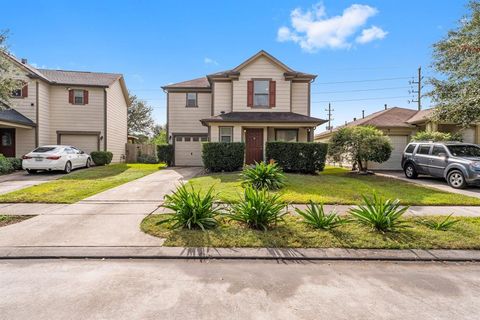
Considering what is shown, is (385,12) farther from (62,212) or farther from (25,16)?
(25,16)

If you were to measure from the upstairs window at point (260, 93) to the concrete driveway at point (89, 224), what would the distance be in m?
10.3

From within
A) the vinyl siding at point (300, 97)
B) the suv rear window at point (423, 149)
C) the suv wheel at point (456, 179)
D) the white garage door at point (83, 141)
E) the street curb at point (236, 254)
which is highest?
the vinyl siding at point (300, 97)

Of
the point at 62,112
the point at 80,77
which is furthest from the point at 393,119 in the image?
the point at 62,112

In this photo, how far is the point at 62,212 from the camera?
20.0ft

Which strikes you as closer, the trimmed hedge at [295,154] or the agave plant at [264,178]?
the agave plant at [264,178]

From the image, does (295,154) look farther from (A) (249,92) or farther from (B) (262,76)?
(B) (262,76)

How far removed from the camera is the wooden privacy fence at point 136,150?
23.1 metres

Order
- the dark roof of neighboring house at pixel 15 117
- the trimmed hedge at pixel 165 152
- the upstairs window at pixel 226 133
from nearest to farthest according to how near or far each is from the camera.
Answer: the dark roof of neighboring house at pixel 15 117
the upstairs window at pixel 226 133
the trimmed hedge at pixel 165 152

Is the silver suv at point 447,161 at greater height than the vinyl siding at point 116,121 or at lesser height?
lesser

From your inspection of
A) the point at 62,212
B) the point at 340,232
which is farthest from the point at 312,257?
the point at 62,212

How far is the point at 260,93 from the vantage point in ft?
53.3

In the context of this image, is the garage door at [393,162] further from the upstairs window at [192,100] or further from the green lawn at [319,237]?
the upstairs window at [192,100]

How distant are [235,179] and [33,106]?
15.4 metres

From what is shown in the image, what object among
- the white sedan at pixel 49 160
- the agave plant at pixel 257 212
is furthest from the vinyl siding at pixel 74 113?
the agave plant at pixel 257 212
